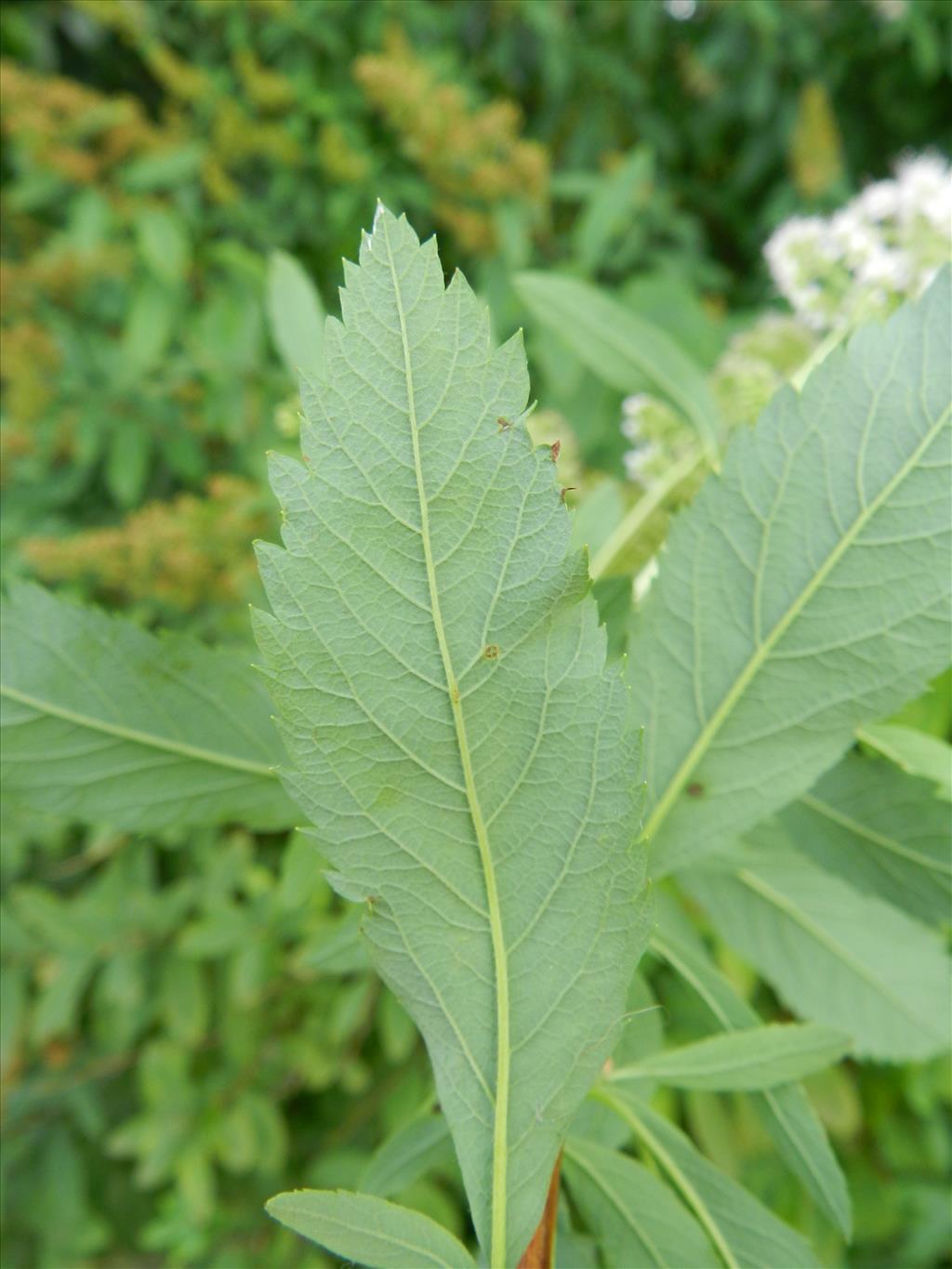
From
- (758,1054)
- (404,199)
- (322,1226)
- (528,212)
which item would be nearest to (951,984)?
(758,1054)

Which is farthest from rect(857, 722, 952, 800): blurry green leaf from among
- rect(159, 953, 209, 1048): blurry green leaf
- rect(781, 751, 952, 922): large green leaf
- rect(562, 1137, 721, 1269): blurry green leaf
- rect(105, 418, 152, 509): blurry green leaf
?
rect(105, 418, 152, 509): blurry green leaf

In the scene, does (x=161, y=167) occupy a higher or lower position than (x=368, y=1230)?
higher

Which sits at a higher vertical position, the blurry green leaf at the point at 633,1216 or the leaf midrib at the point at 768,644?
the leaf midrib at the point at 768,644

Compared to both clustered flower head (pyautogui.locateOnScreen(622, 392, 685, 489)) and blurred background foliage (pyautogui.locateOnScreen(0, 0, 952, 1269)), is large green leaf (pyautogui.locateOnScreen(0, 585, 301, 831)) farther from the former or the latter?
clustered flower head (pyautogui.locateOnScreen(622, 392, 685, 489))

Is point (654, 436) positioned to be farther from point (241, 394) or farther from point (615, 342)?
point (241, 394)

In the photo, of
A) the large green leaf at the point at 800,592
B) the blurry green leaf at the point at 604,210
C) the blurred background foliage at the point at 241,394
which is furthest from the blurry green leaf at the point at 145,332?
the large green leaf at the point at 800,592

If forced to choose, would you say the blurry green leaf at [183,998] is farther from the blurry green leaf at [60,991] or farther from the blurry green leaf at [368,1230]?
the blurry green leaf at [368,1230]

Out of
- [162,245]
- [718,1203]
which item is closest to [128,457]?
[162,245]
